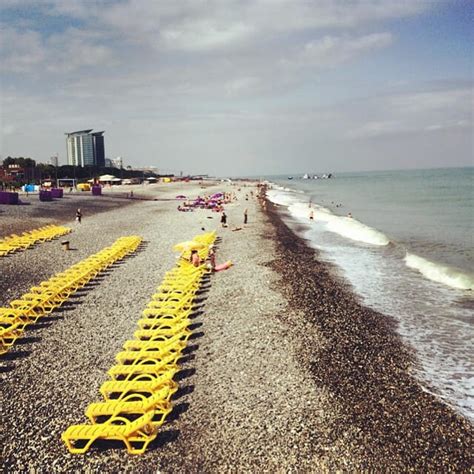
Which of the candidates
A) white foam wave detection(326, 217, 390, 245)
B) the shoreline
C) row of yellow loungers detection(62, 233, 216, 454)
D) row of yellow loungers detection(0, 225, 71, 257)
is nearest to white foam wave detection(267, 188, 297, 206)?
white foam wave detection(326, 217, 390, 245)

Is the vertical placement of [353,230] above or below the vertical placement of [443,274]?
above

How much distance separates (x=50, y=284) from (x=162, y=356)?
6420 mm

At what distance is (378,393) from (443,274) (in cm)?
1138

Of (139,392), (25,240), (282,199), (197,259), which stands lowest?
(139,392)

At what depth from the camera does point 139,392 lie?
7629 mm

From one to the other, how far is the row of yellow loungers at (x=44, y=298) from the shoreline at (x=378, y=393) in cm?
674

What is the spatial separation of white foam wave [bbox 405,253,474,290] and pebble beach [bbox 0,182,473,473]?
170 inches

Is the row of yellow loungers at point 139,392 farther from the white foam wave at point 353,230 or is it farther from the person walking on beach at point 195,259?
the white foam wave at point 353,230

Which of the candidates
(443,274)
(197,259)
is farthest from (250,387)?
(443,274)

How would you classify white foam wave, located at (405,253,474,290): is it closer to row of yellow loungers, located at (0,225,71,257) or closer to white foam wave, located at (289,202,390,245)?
white foam wave, located at (289,202,390,245)

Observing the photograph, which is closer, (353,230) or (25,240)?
(25,240)

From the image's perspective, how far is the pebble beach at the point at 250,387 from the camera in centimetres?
619

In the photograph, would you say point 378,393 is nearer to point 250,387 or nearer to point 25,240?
point 250,387

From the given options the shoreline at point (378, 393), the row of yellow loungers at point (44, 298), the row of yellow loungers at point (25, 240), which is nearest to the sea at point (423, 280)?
the shoreline at point (378, 393)
